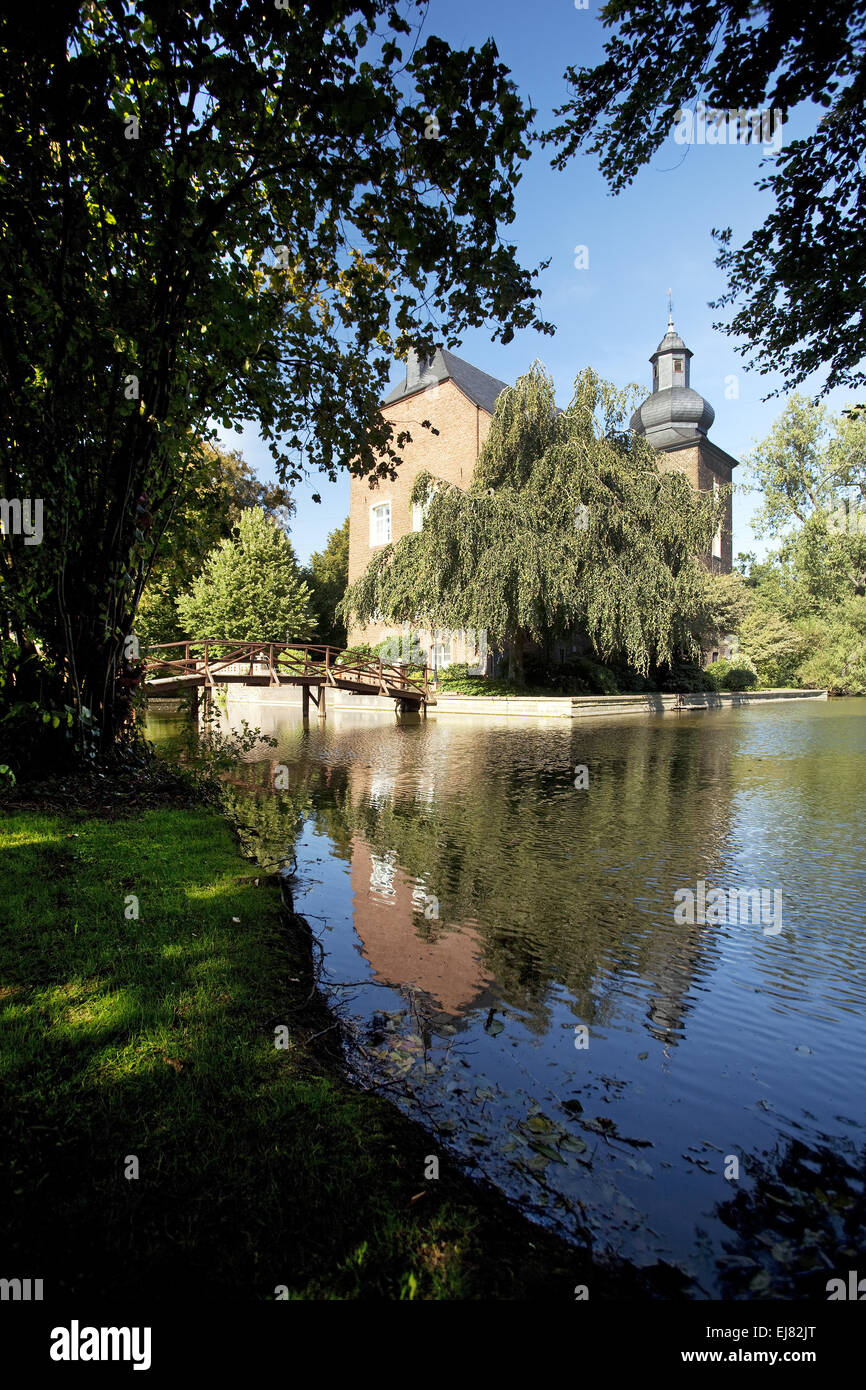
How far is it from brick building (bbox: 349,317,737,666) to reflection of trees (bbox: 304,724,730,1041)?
14632mm

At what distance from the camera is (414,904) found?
16.4 ft

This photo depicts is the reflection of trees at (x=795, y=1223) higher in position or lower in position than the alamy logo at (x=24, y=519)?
lower

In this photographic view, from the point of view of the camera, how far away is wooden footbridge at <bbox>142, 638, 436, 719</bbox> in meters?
16.0

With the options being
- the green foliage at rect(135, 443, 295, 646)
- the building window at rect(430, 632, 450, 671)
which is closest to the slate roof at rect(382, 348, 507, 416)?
the building window at rect(430, 632, 450, 671)

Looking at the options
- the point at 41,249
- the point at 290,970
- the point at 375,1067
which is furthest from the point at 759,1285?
the point at 41,249

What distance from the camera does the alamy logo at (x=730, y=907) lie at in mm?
4758

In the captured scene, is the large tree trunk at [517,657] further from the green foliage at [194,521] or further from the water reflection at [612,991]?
the green foliage at [194,521]

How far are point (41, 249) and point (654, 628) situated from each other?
17.8 meters

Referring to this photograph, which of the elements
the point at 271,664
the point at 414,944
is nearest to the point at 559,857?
the point at 414,944

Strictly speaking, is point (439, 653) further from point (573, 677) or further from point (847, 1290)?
point (847, 1290)

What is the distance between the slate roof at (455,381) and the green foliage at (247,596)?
9.23 m

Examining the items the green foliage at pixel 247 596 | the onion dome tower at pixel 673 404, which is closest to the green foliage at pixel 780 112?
the green foliage at pixel 247 596

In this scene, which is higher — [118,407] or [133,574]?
[118,407]
